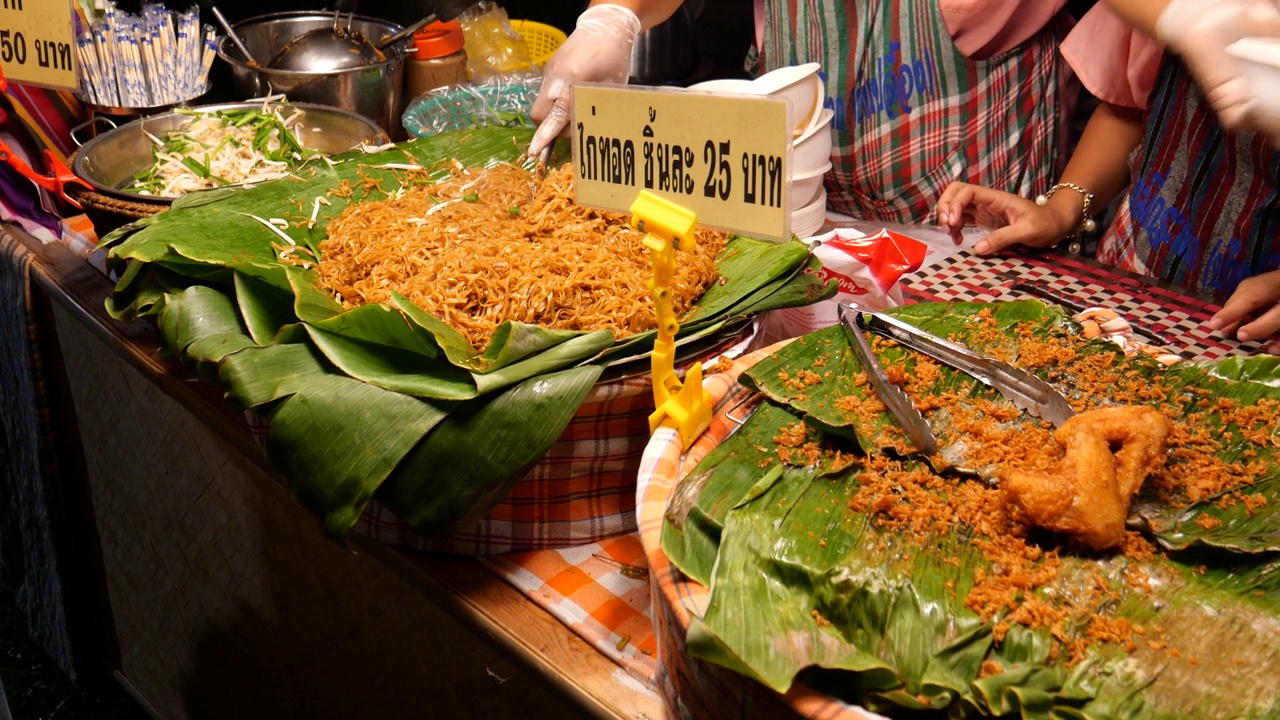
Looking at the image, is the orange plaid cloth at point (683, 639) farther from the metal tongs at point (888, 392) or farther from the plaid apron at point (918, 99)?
the plaid apron at point (918, 99)

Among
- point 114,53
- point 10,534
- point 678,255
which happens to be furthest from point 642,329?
point 10,534

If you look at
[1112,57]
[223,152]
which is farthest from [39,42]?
[1112,57]

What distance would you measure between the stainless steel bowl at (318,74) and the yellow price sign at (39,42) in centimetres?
56

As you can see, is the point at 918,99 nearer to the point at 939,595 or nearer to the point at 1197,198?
the point at 1197,198

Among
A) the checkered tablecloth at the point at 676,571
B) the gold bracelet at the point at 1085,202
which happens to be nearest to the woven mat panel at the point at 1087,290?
the checkered tablecloth at the point at 676,571

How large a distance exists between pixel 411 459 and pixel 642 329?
39cm

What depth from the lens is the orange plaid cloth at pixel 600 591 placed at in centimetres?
120

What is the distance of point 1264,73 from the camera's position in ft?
5.05

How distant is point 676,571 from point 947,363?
0.54m

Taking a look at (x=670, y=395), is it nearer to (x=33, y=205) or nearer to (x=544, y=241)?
(x=544, y=241)

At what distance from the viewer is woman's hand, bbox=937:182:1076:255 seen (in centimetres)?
219

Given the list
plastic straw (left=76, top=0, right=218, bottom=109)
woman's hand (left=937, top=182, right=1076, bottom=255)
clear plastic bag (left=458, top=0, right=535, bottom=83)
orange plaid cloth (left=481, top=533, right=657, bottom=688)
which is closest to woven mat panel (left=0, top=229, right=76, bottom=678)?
plastic straw (left=76, top=0, right=218, bottom=109)

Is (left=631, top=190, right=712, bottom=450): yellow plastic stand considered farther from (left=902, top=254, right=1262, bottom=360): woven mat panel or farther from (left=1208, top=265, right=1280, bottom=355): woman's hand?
(left=1208, top=265, right=1280, bottom=355): woman's hand

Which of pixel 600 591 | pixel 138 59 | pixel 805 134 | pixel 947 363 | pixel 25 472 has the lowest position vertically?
pixel 25 472
